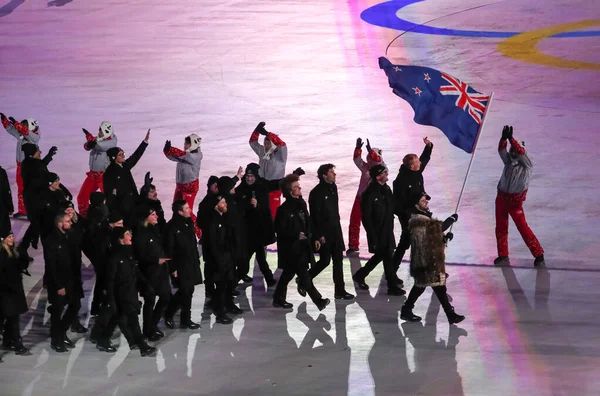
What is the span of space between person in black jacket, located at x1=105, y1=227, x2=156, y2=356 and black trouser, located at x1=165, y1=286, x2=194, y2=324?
814 millimetres

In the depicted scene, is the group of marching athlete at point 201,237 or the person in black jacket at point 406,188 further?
the person in black jacket at point 406,188

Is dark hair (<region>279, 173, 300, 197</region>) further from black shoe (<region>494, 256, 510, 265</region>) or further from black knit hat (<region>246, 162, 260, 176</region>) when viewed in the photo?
black shoe (<region>494, 256, 510, 265</region>)

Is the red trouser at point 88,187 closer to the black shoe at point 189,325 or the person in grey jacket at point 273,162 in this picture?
the person in grey jacket at point 273,162

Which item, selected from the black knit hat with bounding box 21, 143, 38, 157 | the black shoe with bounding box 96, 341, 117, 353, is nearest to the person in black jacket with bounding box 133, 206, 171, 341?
the black shoe with bounding box 96, 341, 117, 353

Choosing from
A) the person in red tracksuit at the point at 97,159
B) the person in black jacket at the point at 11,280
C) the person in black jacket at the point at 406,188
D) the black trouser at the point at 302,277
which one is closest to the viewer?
the person in black jacket at the point at 11,280

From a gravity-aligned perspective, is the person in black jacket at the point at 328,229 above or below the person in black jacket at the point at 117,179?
below

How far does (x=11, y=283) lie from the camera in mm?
13734

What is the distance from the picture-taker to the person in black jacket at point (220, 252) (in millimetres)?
15062

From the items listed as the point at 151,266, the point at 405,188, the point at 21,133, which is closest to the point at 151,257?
the point at 151,266

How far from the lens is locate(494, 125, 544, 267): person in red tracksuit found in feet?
55.1

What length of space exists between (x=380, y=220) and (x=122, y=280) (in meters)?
3.74

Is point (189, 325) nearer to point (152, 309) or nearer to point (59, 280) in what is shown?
point (152, 309)

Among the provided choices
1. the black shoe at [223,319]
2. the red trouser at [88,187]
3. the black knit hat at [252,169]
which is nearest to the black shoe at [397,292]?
the black shoe at [223,319]

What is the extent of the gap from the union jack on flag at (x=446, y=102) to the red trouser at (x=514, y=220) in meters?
1.06
